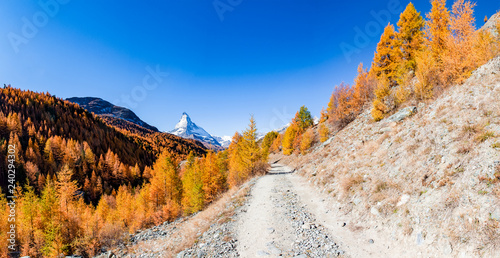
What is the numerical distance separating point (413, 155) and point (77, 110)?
265 meters

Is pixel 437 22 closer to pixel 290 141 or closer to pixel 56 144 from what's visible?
pixel 290 141

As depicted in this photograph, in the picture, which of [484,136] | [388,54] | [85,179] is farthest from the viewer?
[85,179]

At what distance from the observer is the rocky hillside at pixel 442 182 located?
550 cm

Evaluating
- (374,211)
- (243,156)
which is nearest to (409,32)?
(243,156)

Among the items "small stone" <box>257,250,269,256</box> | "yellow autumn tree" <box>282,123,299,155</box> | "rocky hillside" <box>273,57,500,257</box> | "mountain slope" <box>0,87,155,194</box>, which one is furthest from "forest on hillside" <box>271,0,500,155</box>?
"mountain slope" <box>0,87,155,194</box>

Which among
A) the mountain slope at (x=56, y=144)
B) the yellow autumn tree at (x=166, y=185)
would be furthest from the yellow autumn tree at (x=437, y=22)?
the mountain slope at (x=56, y=144)

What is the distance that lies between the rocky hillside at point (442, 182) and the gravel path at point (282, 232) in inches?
87.2

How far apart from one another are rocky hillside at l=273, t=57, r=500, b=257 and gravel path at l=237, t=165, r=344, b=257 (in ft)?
7.26

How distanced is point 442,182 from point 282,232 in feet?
23.5

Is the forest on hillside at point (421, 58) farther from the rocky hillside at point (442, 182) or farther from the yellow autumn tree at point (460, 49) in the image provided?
the rocky hillside at point (442, 182)

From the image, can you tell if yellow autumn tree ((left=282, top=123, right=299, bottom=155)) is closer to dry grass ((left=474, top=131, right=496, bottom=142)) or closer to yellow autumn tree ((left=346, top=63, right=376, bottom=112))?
yellow autumn tree ((left=346, top=63, right=376, bottom=112))

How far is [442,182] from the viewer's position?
7.29 m

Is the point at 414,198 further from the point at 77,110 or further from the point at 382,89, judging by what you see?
the point at 77,110

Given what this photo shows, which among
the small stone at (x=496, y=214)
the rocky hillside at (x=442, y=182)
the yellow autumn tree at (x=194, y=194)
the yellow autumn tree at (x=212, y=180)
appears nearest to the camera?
the small stone at (x=496, y=214)
